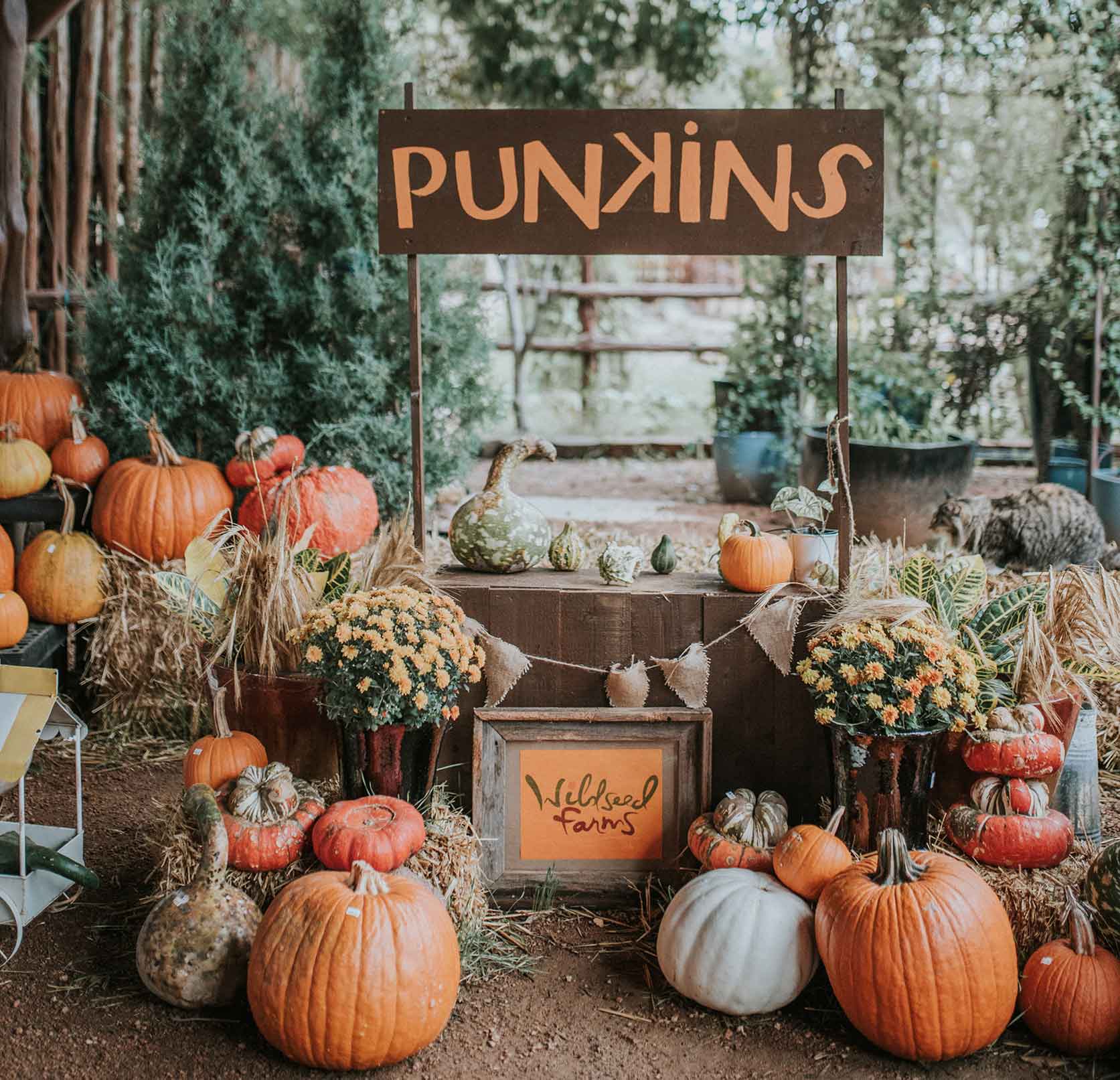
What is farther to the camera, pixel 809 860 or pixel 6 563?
pixel 6 563

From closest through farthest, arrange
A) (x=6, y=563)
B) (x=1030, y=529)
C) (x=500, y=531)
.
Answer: (x=500, y=531), (x=6, y=563), (x=1030, y=529)

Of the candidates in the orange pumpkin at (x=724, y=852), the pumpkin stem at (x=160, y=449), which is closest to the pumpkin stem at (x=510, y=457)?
the orange pumpkin at (x=724, y=852)

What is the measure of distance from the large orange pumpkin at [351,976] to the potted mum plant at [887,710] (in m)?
0.99

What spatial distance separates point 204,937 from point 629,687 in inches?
43.4

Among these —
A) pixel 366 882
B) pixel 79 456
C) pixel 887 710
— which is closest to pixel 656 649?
pixel 887 710

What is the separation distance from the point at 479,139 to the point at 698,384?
8838 millimetres

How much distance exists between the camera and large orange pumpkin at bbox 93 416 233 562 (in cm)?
414

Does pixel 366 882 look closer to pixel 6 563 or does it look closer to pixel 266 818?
pixel 266 818

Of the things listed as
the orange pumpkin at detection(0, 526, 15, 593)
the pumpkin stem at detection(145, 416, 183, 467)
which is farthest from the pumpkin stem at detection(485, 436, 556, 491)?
the orange pumpkin at detection(0, 526, 15, 593)

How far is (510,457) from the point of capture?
3.10 meters

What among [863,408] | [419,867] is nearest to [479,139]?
[419,867]

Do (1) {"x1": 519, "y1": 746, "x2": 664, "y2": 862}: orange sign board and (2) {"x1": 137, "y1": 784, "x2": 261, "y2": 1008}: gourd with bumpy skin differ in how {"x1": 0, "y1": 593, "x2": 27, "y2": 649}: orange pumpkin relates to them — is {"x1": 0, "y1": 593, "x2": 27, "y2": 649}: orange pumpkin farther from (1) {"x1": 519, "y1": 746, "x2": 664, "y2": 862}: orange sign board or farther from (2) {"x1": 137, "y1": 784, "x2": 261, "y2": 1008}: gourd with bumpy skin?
(1) {"x1": 519, "y1": 746, "x2": 664, "y2": 862}: orange sign board

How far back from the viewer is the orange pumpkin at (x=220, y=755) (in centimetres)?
281

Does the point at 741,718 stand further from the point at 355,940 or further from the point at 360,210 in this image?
the point at 360,210
